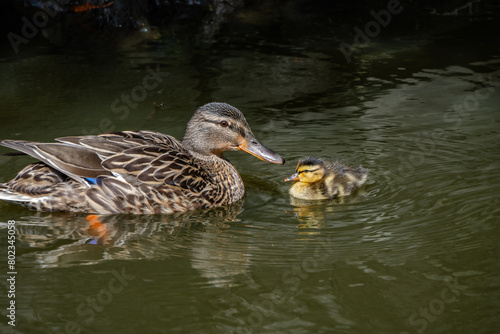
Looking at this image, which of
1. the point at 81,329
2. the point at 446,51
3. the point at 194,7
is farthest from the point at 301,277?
the point at 194,7

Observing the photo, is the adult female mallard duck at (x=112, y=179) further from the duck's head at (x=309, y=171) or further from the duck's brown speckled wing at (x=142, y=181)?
the duck's head at (x=309, y=171)

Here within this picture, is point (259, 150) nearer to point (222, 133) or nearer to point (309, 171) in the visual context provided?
point (222, 133)

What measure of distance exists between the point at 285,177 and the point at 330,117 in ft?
4.43

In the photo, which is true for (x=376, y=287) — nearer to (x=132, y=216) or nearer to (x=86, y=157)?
(x=132, y=216)

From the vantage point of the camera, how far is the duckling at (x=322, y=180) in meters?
5.73

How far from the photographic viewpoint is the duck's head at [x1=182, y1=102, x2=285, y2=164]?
5.89m

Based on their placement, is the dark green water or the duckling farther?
the duckling

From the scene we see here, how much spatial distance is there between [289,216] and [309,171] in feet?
1.66

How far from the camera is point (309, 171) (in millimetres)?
5730

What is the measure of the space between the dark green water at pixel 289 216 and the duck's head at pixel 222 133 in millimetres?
377

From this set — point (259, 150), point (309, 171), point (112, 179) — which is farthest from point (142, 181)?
point (309, 171)

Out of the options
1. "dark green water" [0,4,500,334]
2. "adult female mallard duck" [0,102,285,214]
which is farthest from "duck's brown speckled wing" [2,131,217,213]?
"dark green water" [0,4,500,334]

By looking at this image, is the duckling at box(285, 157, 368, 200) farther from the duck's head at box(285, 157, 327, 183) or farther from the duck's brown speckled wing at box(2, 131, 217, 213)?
the duck's brown speckled wing at box(2, 131, 217, 213)

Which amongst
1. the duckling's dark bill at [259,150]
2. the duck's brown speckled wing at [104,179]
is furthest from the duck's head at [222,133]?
the duck's brown speckled wing at [104,179]
